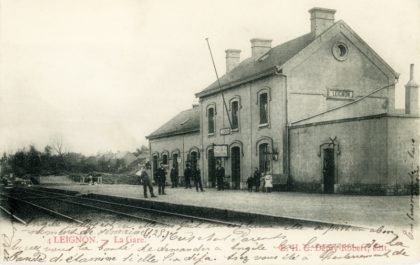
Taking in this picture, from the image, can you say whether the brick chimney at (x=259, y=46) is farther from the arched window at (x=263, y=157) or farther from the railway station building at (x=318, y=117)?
the arched window at (x=263, y=157)

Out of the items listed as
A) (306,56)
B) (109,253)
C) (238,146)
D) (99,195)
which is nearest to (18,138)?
(109,253)

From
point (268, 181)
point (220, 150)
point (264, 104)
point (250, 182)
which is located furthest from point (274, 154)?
point (220, 150)

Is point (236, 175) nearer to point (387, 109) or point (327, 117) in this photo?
point (327, 117)

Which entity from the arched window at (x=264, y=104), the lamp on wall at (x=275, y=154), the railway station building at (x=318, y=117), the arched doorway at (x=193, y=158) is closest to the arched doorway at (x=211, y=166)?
the railway station building at (x=318, y=117)

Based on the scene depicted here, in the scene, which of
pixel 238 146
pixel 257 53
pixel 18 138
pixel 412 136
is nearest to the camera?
pixel 18 138

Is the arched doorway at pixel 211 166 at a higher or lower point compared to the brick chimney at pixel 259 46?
lower

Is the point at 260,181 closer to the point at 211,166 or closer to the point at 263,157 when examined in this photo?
the point at 263,157
